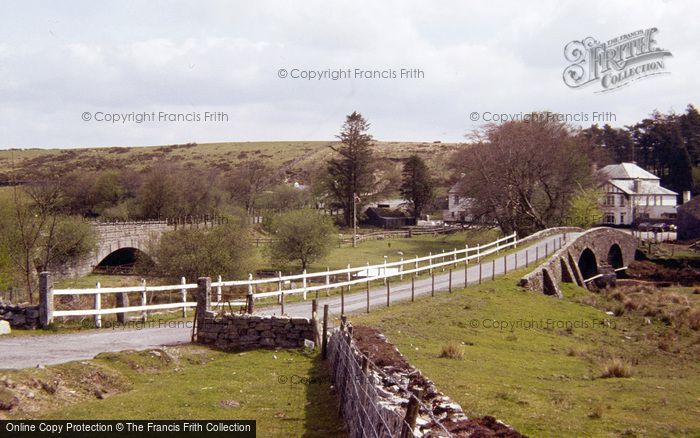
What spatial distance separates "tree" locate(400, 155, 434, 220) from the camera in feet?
346

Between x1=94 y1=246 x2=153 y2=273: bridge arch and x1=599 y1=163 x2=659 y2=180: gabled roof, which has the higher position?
x1=599 y1=163 x2=659 y2=180: gabled roof

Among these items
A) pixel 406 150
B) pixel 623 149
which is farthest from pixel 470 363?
pixel 406 150

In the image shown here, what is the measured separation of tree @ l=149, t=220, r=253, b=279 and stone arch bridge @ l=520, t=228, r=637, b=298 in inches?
588

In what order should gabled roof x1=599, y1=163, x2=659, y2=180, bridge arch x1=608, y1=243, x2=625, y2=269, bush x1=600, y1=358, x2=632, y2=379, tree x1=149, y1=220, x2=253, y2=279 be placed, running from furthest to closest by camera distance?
gabled roof x1=599, y1=163, x2=659, y2=180 < bridge arch x1=608, y1=243, x2=625, y2=269 < tree x1=149, y1=220, x2=253, y2=279 < bush x1=600, y1=358, x2=632, y2=379

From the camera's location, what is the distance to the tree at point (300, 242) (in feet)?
177

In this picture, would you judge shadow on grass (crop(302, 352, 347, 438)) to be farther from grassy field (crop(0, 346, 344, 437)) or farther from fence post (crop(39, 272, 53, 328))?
fence post (crop(39, 272, 53, 328))

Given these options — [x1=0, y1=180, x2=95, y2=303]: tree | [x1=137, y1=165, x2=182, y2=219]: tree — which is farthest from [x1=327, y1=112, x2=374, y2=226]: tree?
[x1=0, y1=180, x2=95, y2=303]: tree

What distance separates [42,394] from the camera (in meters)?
11.4

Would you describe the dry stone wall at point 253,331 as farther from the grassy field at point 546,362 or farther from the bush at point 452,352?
the bush at point 452,352

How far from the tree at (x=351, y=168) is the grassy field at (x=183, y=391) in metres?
83.9

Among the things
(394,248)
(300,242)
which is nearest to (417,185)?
(394,248)

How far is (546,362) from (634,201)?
267 ft

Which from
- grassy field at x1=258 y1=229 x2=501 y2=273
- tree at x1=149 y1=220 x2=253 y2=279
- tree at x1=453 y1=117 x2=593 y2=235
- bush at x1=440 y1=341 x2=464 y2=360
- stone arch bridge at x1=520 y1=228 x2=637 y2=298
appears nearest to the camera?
bush at x1=440 y1=341 x2=464 y2=360

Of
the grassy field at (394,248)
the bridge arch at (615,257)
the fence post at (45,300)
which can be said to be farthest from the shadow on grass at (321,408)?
the bridge arch at (615,257)
